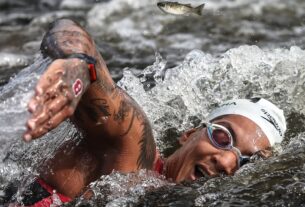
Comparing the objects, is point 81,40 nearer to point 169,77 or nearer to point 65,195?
point 65,195

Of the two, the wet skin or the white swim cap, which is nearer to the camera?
the wet skin

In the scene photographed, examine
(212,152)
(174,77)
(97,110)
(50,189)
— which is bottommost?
(174,77)

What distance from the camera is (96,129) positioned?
3393 mm

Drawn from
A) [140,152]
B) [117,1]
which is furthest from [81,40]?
[117,1]

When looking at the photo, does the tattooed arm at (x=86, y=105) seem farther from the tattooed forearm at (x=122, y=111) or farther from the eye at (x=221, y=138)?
the eye at (x=221, y=138)

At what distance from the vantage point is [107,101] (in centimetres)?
331

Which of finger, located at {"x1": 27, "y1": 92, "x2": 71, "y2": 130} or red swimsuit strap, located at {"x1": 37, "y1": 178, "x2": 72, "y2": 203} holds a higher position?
finger, located at {"x1": 27, "y1": 92, "x2": 71, "y2": 130}

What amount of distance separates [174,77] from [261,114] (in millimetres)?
1823

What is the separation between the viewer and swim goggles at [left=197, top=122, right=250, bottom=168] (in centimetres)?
396

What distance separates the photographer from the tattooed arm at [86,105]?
2.51 m

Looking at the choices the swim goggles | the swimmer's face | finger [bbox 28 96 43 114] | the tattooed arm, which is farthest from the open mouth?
finger [bbox 28 96 43 114]

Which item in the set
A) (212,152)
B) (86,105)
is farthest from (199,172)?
(86,105)

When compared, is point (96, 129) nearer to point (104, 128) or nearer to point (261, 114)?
point (104, 128)

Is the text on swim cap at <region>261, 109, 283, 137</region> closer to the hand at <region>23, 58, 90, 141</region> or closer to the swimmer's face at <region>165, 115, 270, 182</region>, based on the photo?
the swimmer's face at <region>165, 115, 270, 182</region>
